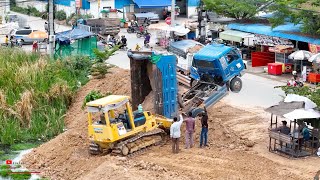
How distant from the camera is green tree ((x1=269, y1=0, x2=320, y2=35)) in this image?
109ft

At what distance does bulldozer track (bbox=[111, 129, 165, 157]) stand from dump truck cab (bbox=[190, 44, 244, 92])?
186 inches

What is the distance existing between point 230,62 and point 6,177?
9.90 metres

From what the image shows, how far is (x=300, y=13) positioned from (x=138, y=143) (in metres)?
16.9

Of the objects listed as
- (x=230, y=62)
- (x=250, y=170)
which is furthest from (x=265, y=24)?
(x=250, y=170)

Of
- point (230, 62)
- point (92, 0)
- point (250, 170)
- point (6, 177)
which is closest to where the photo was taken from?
point (250, 170)

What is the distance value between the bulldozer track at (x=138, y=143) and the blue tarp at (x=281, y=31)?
14.7 metres

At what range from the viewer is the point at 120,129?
65.3 feet

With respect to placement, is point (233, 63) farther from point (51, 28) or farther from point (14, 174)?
point (51, 28)

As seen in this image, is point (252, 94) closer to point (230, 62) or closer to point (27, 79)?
point (230, 62)

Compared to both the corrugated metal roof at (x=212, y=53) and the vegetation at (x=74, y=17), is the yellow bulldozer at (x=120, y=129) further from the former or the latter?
the vegetation at (x=74, y=17)

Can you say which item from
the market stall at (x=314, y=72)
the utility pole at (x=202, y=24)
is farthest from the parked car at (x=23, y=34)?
the market stall at (x=314, y=72)

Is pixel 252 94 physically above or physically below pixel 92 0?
below

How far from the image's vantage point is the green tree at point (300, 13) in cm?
3319

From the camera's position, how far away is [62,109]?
27.8 meters
